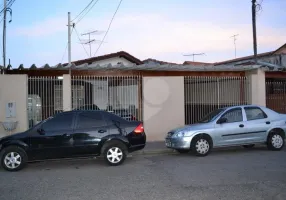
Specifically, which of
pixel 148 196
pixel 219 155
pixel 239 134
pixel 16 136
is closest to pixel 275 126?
pixel 239 134

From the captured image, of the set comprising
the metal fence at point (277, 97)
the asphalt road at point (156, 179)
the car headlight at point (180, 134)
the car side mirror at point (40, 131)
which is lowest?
the asphalt road at point (156, 179)

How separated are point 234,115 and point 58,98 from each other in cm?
714

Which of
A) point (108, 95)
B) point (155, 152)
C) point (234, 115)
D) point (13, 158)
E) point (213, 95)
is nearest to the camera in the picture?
point (13, 158)

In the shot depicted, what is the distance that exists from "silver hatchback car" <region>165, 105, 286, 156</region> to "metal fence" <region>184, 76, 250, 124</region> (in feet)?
14.3

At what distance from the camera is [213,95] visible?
15.7 meters

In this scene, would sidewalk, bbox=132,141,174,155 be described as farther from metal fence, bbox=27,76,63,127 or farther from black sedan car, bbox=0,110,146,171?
metal fence, bbox=27,76,63,127

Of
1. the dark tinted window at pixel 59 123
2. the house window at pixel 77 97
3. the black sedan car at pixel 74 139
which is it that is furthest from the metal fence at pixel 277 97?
the dark tinted window at pixel 59 123

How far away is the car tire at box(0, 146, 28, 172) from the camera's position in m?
8.69

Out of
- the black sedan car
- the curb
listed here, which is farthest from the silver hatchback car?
the black sedan car

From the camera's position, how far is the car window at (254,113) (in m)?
11.1

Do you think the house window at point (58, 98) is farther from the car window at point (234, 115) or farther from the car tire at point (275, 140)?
the car tire at point (275, 140)

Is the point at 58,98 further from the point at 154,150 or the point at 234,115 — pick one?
the point at 234,115

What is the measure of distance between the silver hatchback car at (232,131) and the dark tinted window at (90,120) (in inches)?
101

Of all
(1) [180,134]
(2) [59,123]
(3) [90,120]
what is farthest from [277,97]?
(2) [59,123]
